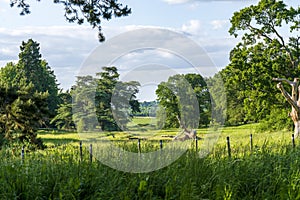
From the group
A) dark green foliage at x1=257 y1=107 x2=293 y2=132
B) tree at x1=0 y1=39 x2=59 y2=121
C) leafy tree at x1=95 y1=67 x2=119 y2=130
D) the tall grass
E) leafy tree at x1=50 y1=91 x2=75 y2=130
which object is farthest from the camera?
tree at x1=0 y1=39 x2=59 y2=121

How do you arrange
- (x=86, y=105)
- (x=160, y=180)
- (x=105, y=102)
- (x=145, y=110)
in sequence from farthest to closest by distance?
(x=86, y=105) → (x=105, y=102) → (x=145, y=110) → (x=160, y=180)

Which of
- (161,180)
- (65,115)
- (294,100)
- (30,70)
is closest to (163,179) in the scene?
(161,180)

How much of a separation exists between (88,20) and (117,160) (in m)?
4.98

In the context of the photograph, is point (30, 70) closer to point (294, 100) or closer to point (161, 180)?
point (294, 100)

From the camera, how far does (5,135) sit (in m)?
23.5

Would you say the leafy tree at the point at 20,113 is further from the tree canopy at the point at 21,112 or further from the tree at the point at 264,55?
the tree at the point at 264,55

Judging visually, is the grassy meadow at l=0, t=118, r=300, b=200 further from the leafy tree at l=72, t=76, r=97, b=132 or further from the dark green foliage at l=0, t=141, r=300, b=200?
the leafy tree at l=72, t=76, r=97, b=132

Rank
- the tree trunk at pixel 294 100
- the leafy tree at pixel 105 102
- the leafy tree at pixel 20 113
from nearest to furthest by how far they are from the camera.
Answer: the leafy tree at pixel 105 102
the leafy tree at pixel 20 113
the tree trunk at pixel 294 100

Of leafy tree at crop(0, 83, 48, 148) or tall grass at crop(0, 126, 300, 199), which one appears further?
leafy tree at crop(0, 83, 48, 148)

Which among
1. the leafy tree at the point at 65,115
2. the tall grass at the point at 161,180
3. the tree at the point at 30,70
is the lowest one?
the tall grass at the point at 161,180

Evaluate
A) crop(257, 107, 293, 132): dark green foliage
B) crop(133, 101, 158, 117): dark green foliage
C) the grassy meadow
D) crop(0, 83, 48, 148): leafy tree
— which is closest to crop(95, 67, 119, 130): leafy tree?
crop(133, 101, 158, 117): dark green foliage

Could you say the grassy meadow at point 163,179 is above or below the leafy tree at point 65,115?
below

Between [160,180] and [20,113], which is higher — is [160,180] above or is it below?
below

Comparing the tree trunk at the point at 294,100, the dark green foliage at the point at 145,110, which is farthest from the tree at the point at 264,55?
the dark green foliage at the point at 145,110
